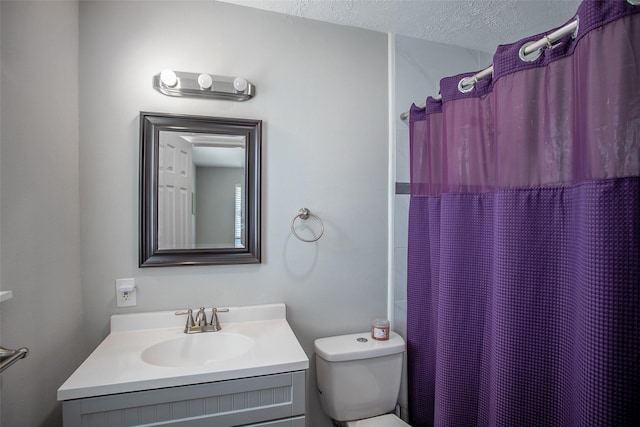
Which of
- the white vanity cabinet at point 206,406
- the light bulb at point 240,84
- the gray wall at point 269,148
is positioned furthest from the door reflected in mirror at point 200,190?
the white vanity cabinet at point 206,406

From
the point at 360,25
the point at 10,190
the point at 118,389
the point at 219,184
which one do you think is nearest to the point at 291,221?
the point at 219,184

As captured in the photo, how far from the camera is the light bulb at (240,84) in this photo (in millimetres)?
1382

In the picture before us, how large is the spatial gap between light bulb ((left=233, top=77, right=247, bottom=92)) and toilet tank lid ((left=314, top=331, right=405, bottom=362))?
1.34 metres

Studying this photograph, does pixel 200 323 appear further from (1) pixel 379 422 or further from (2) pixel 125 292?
(1) pixel 379 422

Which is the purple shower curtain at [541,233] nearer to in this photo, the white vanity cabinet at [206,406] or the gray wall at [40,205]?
the white vanity cabinet at [206,406]

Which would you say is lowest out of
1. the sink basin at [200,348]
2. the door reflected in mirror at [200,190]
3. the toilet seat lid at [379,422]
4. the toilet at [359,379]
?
the toilet seat lid at [379,422]

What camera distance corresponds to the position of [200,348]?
131 cm

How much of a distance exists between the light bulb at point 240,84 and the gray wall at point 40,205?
2.23ft

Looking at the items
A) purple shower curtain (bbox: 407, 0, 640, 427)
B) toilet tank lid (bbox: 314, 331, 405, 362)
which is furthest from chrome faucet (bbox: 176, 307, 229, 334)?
purple shower curtain (bbox: 407, 0, 640, 427)

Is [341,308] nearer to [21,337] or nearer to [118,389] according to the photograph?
[118,389]

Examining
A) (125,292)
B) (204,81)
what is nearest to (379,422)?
(125,292)

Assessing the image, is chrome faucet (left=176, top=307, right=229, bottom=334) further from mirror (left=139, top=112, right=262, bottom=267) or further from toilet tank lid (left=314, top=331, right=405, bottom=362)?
toilet tank lid (left=314, top=331, right=405, bottom=362)

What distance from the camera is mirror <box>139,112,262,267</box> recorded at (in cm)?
135

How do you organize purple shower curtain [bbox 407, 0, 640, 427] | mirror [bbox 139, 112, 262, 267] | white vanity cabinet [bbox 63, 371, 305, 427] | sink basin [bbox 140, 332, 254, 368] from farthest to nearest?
mirror [bbox 139, 112, 262, 267] → sink basin [bbox 140, 332, 254, 368] → white vanity cabinet [bbox 63, 371, 305, 427] → purple shower curtain [bbox 407, 0, 640, 427]
